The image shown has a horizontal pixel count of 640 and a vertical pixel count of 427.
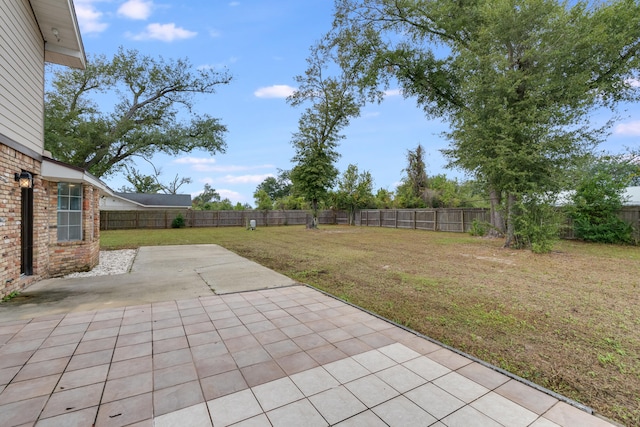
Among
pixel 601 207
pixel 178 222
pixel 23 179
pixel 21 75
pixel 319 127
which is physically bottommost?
pixel 178 222

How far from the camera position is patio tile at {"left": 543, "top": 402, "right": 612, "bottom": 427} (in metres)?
1.75

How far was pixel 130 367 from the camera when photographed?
235 cm

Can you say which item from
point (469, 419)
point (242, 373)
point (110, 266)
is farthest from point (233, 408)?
Result: point (110, 266)

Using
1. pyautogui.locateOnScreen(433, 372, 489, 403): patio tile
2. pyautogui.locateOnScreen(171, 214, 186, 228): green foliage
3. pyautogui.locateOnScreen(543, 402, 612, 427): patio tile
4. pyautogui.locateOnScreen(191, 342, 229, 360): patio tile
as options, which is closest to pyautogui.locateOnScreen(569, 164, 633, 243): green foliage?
pyautogui.locateOnScreen(543, 402, 612, 427): patio tile

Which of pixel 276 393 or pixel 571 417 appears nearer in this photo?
pixel 571 417

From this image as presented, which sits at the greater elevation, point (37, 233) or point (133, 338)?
point (37, 233)

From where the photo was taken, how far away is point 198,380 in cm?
217

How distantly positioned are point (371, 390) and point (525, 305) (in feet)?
10.7

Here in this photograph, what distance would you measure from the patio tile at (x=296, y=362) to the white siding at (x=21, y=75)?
4.99 m

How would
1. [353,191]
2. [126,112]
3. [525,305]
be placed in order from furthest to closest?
[353,191]
[126,112]
[525,305]

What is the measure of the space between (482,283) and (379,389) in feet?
13.6

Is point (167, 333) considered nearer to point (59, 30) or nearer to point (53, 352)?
point (53, 352)

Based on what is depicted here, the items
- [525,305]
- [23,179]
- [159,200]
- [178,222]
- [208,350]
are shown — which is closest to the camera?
[208,350]

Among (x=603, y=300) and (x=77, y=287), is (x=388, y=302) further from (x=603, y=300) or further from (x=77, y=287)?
(x=77, y=287)
